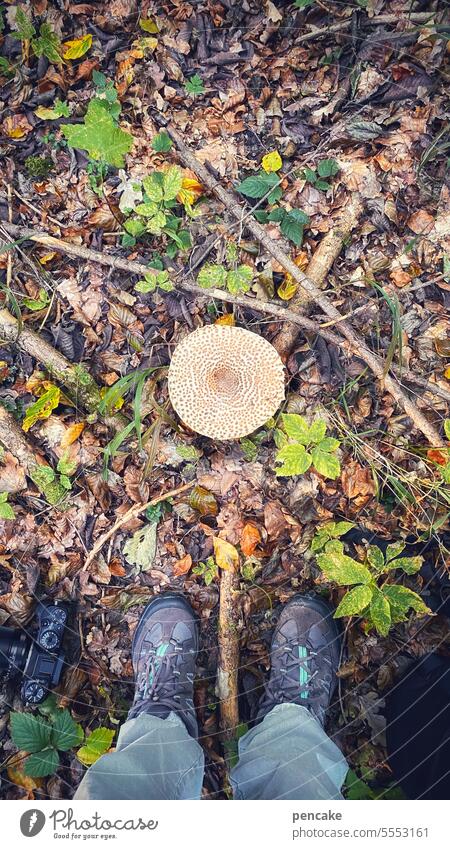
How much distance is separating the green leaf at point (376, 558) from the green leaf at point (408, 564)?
58 millimetres

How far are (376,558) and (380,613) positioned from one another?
0.90 ft

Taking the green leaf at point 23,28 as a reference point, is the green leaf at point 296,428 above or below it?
below

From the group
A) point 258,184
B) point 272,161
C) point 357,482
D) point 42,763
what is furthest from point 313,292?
point 42,763

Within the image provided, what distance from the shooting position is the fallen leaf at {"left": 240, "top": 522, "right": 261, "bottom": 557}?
2764 millimetres

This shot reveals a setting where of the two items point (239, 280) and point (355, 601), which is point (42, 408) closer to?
point (239, 280)

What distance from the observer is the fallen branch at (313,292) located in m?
2.59

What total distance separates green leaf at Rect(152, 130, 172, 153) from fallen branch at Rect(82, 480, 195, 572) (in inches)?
71.7

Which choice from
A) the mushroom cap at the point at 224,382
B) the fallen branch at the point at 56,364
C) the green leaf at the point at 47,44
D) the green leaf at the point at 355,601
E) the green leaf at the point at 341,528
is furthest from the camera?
the green leaf at the point at 47,44

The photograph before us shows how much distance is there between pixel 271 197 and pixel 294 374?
38.2 inches

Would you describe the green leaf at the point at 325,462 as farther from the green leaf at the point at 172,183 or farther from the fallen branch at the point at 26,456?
the green leaf at the point at 172,183

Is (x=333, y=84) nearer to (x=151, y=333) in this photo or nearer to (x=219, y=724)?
(x=151, y=333)

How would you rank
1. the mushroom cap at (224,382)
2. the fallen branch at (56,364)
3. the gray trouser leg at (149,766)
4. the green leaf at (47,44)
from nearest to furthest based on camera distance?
the gray trouser leg at (149,766)
the mushroom cap at (224,382)
the fallen branch at (56,364)
the green leaf at (47,44)

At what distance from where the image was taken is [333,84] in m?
2.92

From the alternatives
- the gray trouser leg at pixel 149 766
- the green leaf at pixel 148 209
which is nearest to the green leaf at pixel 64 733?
the gray trouser leg at pixel 149 766
